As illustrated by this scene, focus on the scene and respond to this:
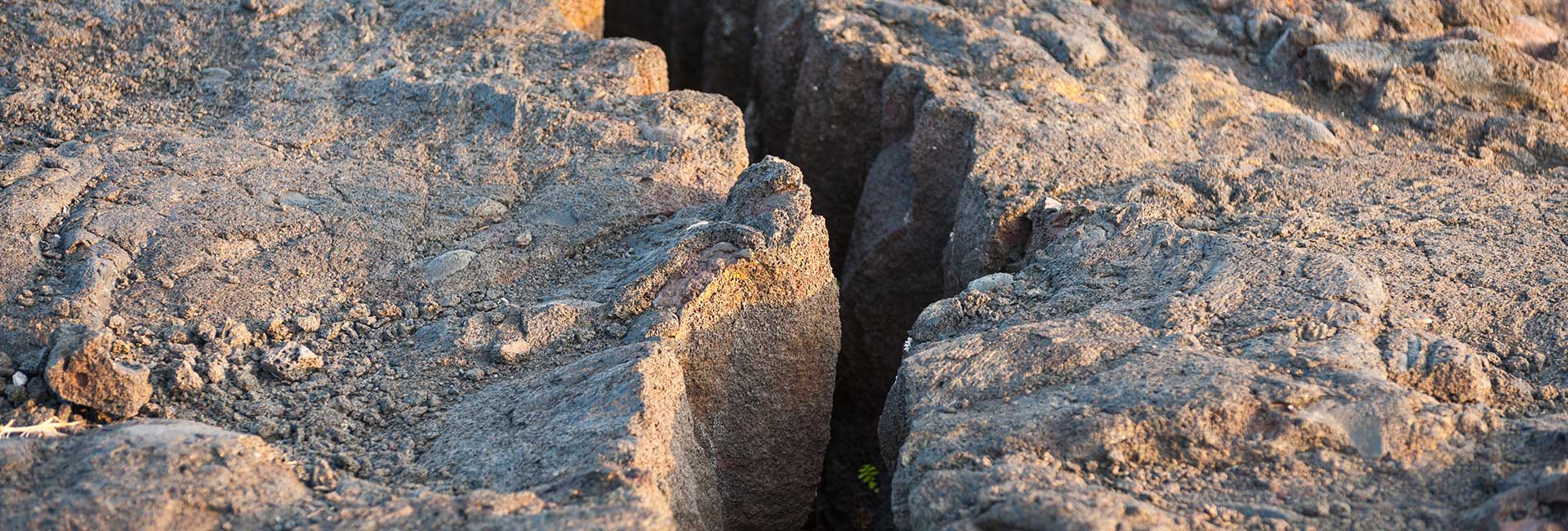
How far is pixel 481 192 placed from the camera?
3125 mm

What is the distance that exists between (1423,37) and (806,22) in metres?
2.11

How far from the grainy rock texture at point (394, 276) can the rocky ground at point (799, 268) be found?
10 millimetres

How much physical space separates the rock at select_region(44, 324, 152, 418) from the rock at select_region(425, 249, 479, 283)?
68 centimetres

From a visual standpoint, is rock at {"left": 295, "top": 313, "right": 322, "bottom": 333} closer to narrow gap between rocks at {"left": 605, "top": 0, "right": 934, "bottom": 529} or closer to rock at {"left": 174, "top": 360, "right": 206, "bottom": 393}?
rock at {"left": 174, "top": 360, "right": 206, "bottom": 393}

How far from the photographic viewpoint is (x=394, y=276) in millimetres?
2844

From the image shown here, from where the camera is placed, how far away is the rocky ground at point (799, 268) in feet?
7.16

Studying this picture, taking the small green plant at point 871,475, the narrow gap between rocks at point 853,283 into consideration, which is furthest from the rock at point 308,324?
the small green plant at point 871,475

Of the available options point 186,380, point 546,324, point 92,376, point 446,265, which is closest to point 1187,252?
point 546,324

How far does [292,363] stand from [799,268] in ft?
3.78

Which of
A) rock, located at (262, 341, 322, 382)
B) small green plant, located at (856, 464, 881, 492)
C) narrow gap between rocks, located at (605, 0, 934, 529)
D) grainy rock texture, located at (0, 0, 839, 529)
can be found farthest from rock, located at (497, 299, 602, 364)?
small green plant, located at (856, 464, 881, 492)

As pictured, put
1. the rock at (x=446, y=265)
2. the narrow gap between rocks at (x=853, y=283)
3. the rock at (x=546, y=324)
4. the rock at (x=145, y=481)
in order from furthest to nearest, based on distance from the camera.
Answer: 1. the narrow gap between rocks at (x=853, y=283)
2. the rock at (x=446, y=265)
3. the rock at (x=546, y=324)
4. the rock at (x=145, y=481)

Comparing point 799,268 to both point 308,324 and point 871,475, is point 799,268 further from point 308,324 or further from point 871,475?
point 308,324

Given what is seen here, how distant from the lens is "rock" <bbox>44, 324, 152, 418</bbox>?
227 centimetres

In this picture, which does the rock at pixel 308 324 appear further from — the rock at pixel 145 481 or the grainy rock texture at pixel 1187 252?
the grainy rock texture at pixel 1187 252
